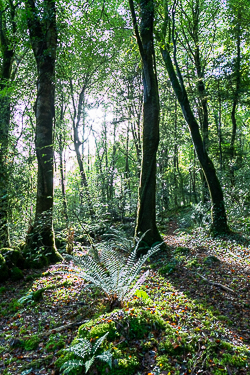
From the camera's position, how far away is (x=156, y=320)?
2.76 metres

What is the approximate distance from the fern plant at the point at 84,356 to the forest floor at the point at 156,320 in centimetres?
12

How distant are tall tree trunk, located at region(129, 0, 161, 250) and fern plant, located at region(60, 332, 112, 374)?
430 centimetres

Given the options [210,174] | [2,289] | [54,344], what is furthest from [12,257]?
[210,174]

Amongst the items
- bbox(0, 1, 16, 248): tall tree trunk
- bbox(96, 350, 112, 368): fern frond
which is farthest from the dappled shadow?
bbox(0, 1, 16, 248): tall tree trunk

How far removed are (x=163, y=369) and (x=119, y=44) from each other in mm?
13763

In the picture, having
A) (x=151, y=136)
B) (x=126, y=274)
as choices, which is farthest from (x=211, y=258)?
(x=151, y=136)

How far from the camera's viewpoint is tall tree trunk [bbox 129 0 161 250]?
6547mm

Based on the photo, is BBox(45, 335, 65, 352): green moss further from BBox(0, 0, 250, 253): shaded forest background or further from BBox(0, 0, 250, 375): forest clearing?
BBox(0, 0, 250, 253): shaded forest background

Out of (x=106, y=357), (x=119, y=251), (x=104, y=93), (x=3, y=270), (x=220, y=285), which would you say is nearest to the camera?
(x=106, y=357)

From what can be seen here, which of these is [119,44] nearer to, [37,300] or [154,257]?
[154,257]

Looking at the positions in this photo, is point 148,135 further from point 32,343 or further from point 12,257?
→ point 32,343

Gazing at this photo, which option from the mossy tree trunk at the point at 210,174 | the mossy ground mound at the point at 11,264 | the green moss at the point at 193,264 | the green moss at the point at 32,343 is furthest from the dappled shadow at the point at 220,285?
the mossy ground mound at the point at 11,264

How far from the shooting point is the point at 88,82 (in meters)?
14.1

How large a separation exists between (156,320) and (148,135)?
4984 mm
